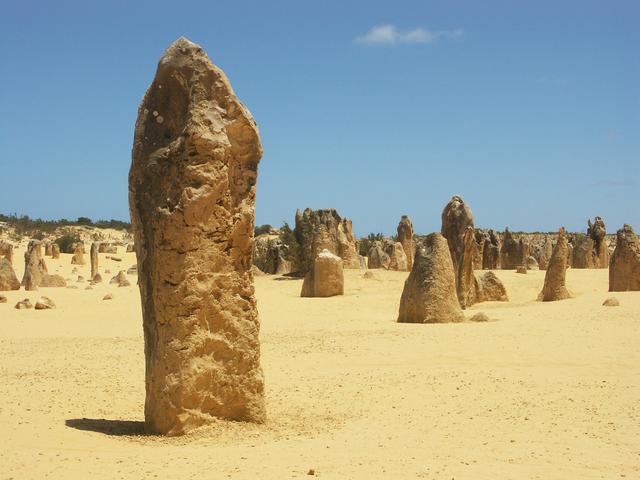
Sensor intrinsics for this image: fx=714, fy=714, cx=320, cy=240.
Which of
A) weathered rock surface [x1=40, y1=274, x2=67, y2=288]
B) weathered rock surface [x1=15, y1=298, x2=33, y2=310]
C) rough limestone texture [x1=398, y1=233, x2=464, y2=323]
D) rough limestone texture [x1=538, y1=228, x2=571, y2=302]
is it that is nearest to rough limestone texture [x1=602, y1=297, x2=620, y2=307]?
rough limestone texture [x1=538, y1=228, x2=571, y2=302]

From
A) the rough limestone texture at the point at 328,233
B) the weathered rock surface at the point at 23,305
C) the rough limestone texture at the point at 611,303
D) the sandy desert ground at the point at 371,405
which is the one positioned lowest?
the sandy desert ground at the point at 371,405

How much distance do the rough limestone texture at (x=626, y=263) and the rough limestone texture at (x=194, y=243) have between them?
591 inches

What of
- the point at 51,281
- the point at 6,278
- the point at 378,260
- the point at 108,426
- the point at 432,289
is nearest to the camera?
the point at 108,426

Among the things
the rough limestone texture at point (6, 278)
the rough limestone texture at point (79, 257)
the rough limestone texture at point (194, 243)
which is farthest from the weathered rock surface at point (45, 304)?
the rough limestone texture at point (79, 257)

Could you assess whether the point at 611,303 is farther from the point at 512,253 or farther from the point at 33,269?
the point at 512,253

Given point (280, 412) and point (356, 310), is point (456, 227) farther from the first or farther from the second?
point (280, 412)

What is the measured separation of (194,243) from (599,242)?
1210 inches

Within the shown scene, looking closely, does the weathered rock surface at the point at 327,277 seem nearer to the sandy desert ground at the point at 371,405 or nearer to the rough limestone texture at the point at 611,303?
the sandy desert ground at the point at 371,405

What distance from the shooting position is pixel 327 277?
20.1 m

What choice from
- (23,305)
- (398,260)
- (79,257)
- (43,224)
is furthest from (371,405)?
(43,224)

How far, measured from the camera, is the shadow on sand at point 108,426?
6195mm

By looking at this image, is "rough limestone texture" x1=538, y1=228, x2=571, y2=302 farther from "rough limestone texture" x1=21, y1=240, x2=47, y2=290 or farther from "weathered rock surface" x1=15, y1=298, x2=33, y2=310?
"rough limestone texture" x1=21, y1=240, x2=47, y2=290

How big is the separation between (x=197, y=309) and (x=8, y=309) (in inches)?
526

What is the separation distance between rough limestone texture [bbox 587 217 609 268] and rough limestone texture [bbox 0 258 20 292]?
2469 centimetres
